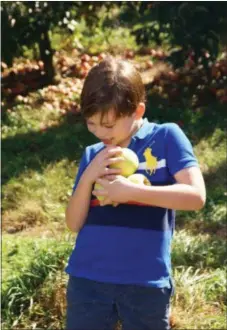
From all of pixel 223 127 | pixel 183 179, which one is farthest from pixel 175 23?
pixel 183 179

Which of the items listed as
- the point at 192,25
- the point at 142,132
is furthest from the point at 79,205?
the point at 192,25

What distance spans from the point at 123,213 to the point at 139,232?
0.09m

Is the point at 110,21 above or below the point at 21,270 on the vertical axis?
above

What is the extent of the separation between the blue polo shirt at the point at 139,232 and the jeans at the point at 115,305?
33 mm

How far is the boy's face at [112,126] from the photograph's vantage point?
7.19 feet

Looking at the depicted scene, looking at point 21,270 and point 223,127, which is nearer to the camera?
point 21,270

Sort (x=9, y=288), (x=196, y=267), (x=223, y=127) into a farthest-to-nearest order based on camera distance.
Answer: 1. (x=223, y=127)
2. (x=196, y=267)
3. (x=9, y=288)

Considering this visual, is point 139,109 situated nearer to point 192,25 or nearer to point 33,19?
point 192,25

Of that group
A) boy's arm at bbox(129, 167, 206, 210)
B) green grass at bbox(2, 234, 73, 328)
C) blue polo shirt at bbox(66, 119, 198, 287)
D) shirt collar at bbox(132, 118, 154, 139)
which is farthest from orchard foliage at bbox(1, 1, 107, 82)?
boy's arm at bbox(129, 167, 206, 210)

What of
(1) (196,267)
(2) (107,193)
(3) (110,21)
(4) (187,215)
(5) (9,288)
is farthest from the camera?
(3) (110,21)

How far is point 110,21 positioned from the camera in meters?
9.15

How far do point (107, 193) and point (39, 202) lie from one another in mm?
3442

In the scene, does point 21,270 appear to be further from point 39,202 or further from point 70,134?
point 70,134

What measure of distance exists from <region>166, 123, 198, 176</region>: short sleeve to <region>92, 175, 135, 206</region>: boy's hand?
0.62 ft
